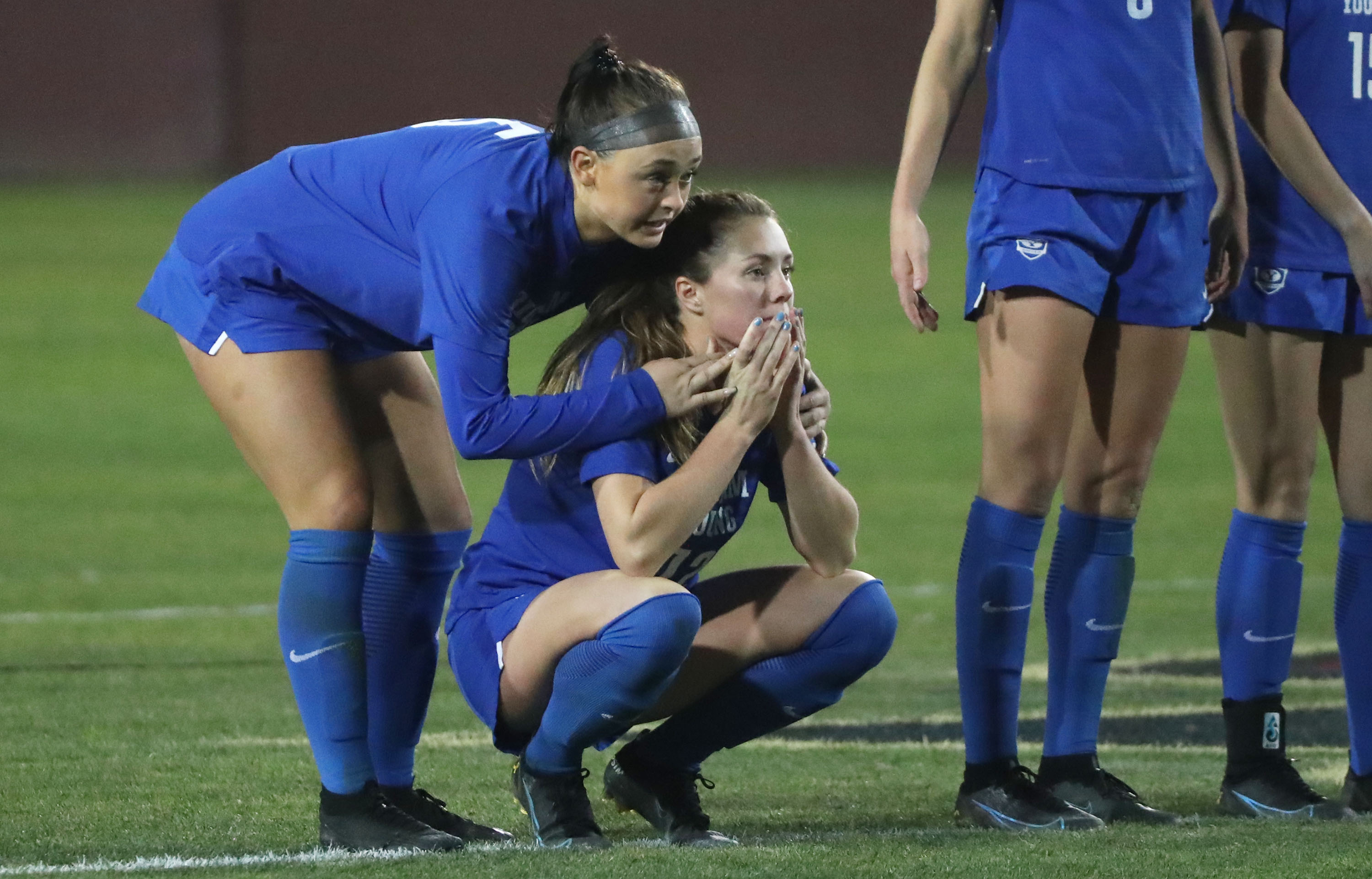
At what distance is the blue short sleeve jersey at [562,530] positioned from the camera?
329cm

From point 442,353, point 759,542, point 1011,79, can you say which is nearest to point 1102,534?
point 1011,79

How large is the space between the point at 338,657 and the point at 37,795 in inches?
33.5

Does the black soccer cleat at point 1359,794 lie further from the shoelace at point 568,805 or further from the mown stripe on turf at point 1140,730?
the shoelace at point 568,805

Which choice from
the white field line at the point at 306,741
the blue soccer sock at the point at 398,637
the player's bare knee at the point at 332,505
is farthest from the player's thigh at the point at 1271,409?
the white field line at the point at 306,741

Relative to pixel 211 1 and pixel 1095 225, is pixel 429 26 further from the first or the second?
pixel 1095 225

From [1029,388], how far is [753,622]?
2.02ft

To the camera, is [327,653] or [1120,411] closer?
[327,653]

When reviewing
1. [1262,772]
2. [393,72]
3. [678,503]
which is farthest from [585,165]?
[393,72]

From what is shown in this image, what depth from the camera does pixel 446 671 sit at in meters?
5.64

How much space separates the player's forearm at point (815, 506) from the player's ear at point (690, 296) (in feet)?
0.85

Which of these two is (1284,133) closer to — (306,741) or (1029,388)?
(1029,388)

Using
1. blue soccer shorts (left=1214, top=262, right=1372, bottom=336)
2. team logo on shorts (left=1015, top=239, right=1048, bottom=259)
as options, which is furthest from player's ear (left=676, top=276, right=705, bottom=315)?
blue soccer shorts (left=1214, top=262, right=1372, bottom=336)

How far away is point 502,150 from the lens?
3.15 m

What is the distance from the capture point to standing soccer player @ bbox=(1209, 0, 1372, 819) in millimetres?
3590
